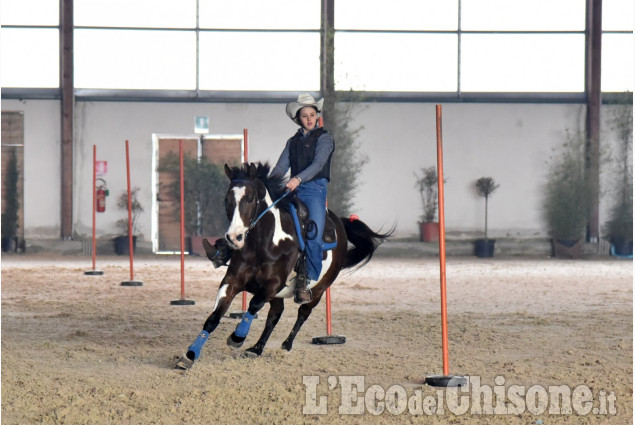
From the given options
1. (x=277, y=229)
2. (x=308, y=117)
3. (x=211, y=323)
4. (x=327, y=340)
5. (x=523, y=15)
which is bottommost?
(x=327, y=340)

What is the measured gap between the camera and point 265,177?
559cm

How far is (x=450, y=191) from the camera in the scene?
58.9ft

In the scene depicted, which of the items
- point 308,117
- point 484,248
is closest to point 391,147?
point 484,248

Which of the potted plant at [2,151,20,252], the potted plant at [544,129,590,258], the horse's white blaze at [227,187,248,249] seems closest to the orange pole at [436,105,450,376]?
the horse's white blaze at [227,187,248,249]

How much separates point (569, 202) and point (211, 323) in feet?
43.5

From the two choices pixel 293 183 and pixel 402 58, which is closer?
pixel 293 183

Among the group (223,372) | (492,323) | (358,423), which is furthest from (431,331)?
(358,423)

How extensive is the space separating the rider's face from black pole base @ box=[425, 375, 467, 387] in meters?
1.93

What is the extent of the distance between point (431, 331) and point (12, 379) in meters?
3.42

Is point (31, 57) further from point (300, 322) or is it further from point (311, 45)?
point (300, 322)

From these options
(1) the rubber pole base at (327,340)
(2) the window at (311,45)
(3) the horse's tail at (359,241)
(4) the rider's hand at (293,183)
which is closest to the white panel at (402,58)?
(2) the window at (311,45)

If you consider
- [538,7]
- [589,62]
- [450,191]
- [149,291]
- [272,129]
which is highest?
[538,7]

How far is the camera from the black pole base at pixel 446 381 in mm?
4809

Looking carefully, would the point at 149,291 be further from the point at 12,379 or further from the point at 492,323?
the point at 12,379
